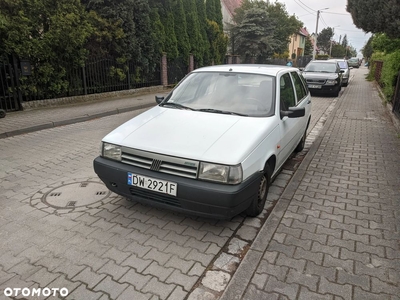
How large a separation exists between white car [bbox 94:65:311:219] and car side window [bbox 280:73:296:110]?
28mm

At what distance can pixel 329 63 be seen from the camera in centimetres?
1554

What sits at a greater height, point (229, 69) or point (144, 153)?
point (229, 69)

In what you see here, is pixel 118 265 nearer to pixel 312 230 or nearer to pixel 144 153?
pixel 144 153

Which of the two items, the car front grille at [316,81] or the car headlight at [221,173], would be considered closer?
the car headlight at [221,173]

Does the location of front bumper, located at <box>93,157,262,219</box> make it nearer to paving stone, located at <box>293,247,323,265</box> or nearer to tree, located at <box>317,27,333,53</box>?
paving stone, located at <box>293,247,323,265</box>

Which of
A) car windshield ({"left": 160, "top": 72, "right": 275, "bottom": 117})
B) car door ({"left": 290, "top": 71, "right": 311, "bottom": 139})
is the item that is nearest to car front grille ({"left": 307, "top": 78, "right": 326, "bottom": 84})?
car door ({"left": 290, "top": 71, "right": 311, "bottom": 139})

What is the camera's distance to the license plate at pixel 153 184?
2903mm

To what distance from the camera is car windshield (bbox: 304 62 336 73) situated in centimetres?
1500

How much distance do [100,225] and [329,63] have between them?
50.9 ft

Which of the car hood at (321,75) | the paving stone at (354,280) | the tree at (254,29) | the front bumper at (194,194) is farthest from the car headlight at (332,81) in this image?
the tree at (254,29)

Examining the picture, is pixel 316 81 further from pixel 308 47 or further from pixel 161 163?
pixel 308 47

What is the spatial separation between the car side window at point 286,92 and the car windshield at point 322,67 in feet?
38.3

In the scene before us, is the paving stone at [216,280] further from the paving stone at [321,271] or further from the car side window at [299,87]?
the car side window at [299,87]

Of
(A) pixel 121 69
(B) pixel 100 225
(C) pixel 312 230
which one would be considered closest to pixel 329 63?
(A) pixel 121 69
